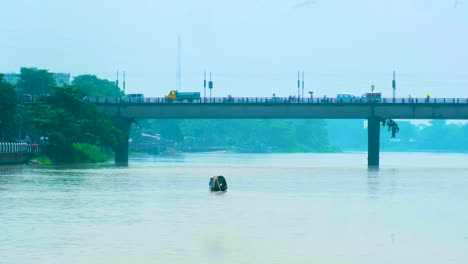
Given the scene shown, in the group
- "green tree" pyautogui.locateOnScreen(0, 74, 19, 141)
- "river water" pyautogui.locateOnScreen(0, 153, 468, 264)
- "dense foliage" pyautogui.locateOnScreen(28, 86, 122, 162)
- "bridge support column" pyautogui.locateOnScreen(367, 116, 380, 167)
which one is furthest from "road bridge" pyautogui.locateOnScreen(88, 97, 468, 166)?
"river water" pyautogui.locateOnScreen(0, 153, 468, 264)

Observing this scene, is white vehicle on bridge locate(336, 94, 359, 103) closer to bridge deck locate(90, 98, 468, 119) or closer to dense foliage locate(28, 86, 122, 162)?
bridge deck locate(90, 98, 468, 119)

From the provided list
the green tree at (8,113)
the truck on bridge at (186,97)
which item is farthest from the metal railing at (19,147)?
the truck on bridge at (186,97)

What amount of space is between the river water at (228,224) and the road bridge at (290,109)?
8559 centimetres

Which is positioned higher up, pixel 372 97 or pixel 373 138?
pixel 372 97

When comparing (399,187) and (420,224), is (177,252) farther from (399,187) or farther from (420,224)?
(399,187)

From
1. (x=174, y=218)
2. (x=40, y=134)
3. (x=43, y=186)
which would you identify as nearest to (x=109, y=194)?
(x=43, y=186)

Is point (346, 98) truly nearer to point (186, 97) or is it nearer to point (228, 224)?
point (186, 97)

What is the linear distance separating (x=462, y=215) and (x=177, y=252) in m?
25.9

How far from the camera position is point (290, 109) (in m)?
182

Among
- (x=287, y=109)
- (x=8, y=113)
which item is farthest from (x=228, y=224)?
(x=287, y=109)

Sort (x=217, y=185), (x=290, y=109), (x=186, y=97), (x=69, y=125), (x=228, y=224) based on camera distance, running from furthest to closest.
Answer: (x=186, y=97) < (x=290, y=109) < (x=69, y=125) < (x=217, y=185) < (x=228, y=224)

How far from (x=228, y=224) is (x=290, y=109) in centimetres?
12664

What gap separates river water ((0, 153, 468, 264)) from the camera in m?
43.5

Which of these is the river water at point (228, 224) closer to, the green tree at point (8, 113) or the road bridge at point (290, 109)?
the green tree at point (8, 113)
